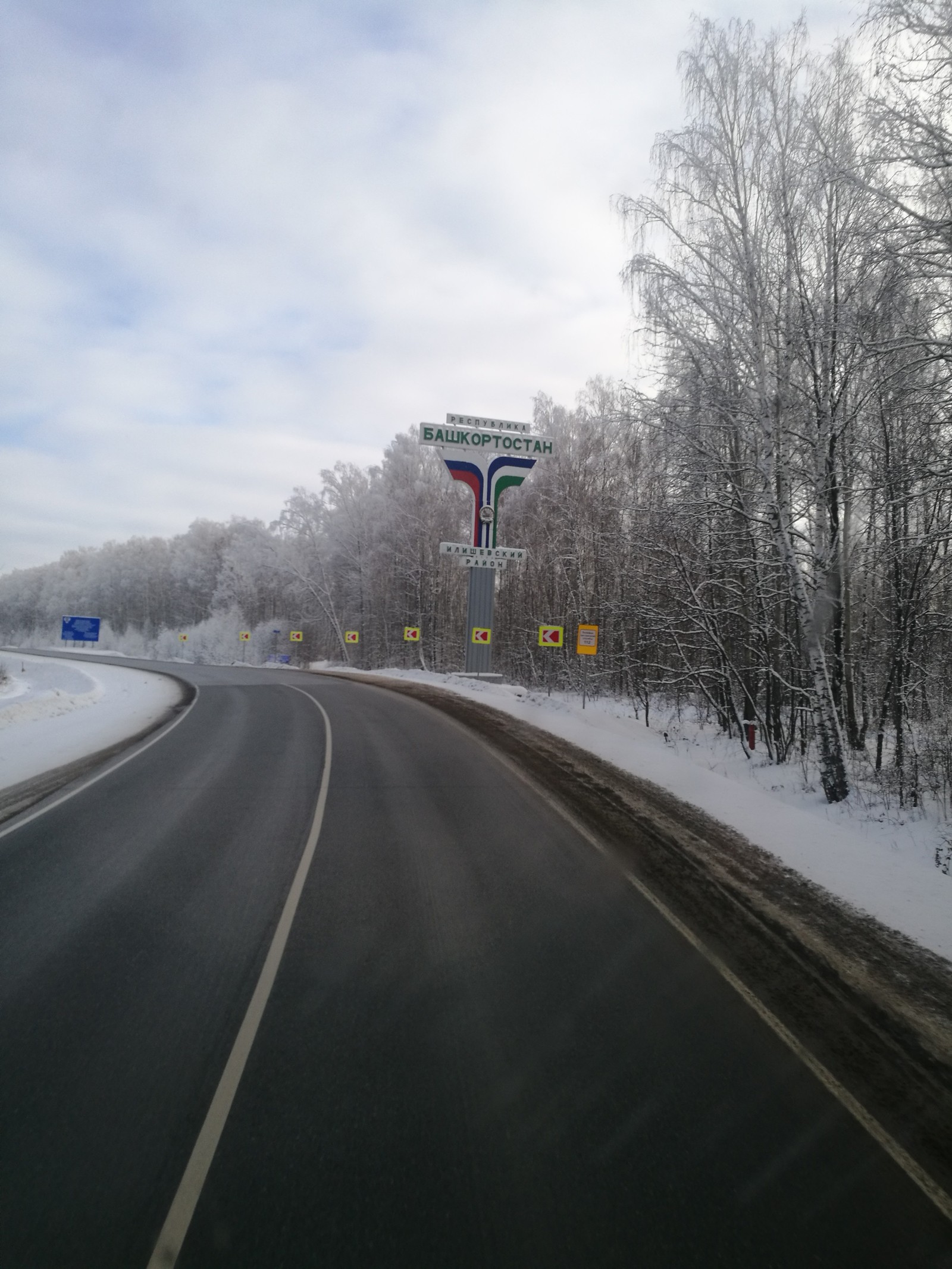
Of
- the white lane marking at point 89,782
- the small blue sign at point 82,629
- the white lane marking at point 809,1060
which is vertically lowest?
the white lane marking at point 809,1060

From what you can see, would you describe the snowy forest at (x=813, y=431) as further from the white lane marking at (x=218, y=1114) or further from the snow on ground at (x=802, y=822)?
the white lane marking at (x=218, y=1114)

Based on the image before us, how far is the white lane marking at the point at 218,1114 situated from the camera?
254cm

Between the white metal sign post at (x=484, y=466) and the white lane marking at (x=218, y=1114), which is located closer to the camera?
the white lane marking at (x=218, y=1114)

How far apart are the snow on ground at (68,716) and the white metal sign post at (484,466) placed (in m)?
11.1

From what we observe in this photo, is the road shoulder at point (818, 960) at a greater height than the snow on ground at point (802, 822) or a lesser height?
lesser

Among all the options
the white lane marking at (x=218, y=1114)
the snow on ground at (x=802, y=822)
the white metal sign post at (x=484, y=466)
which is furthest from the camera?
the white metal sign post at (x=484, y=466)

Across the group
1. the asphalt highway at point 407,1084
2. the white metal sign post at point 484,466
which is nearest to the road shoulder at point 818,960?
the asphalt highway at point 407,1084

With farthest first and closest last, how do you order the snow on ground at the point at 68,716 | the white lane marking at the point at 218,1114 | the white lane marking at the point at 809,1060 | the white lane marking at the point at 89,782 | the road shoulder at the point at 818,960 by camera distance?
the snow on ground at the point at 68,716, the white lane marking at the point at 89,782, the road shoulder at the point at 818,960, the white lane marking at the point at 809,1060, the white lane marking at the point at 218,1114

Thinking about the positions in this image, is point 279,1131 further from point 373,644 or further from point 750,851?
point 373,644

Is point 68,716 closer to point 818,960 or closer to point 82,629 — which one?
point 818,960

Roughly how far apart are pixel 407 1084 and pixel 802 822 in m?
6.25

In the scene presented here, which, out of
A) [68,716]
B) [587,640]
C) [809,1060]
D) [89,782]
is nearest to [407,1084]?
[809,1060]

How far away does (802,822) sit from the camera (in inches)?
323

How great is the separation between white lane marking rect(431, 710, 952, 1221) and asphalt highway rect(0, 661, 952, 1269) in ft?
0.19
